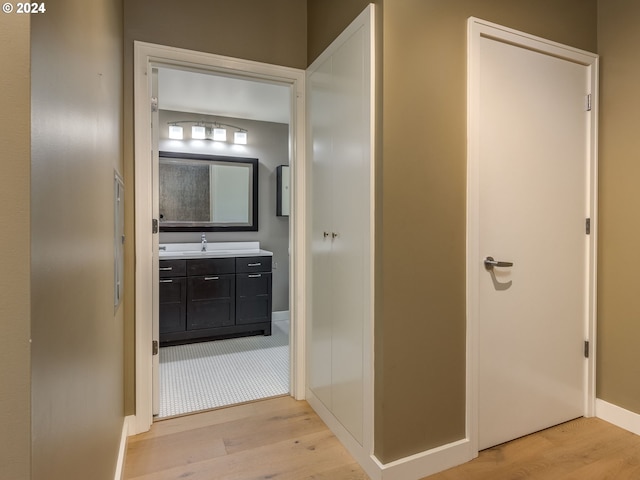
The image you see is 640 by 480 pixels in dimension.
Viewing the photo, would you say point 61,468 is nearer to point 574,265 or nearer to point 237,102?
point 574,265

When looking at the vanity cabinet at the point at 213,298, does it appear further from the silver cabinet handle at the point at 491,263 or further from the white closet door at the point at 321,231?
the silver cabinet handle at the point at 491,263

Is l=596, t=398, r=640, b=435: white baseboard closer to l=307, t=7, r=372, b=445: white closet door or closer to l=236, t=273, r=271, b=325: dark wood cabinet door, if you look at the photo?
l=307, t=7, r=372, b=445: white closet door

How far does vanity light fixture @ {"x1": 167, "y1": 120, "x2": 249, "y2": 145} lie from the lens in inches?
151

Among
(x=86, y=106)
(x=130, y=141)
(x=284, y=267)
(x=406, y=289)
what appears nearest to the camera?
(x=86, y=106)

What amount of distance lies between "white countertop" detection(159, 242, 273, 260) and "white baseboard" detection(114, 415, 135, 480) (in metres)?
1.62

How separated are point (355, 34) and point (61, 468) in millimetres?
1906

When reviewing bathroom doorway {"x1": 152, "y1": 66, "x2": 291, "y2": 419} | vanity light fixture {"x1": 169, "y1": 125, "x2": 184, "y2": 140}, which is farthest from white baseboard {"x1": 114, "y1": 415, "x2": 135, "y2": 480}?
vanity light fixture {"x1": 169, "y1": 125, "x2": 184, "y2": 140}

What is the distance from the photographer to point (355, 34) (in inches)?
67.2

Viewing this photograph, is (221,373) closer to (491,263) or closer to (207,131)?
(491,263)

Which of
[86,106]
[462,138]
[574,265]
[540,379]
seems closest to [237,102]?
[462,138]

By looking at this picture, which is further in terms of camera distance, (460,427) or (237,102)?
(237,102)

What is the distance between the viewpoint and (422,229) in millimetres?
1601

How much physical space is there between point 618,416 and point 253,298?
2.97m

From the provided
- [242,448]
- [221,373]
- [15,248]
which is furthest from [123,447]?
[15,248]
